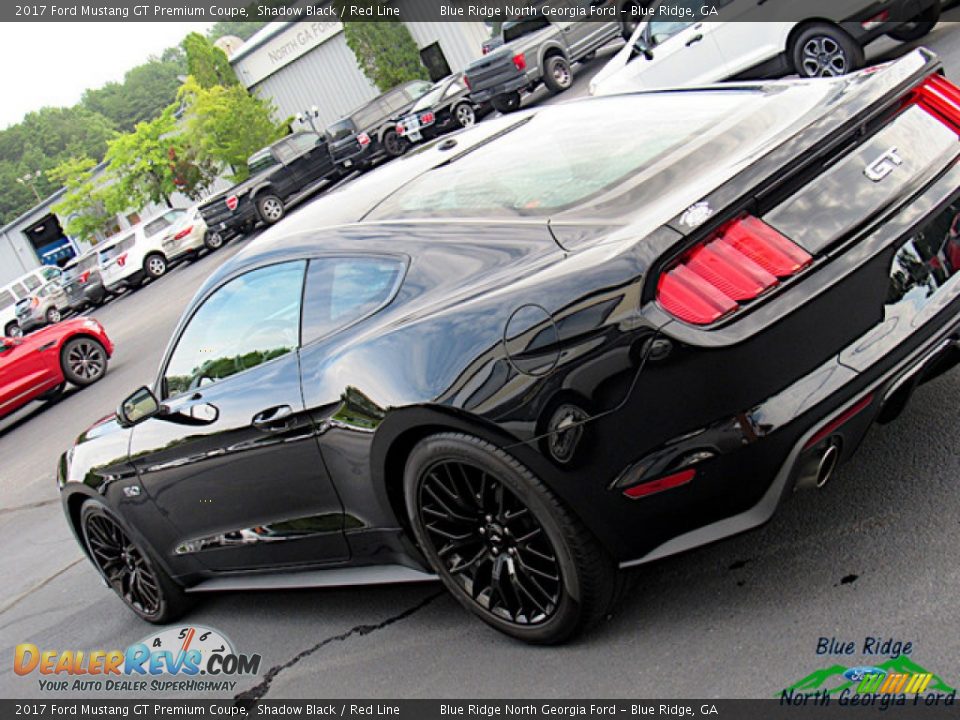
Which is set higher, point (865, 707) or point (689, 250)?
point (689, 250)

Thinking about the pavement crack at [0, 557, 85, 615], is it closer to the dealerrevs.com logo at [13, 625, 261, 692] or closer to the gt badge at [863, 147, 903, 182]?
the dealerrevs.com logo at [13, 625, 261, 692]

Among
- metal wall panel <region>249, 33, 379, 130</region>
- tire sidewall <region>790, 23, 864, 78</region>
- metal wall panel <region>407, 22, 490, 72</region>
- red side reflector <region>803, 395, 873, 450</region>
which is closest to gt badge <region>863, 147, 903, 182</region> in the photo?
red side reflector <region>803, 395, 873, 450</region>

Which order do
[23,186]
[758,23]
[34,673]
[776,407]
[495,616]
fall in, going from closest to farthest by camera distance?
[776,407] < [495,616] < [34,673] < [758,23] < [23,186]

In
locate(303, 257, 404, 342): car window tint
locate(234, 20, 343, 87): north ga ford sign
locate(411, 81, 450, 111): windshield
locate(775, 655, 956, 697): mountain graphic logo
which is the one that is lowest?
locate(775, 655, 956, 697): mountain graphic logo

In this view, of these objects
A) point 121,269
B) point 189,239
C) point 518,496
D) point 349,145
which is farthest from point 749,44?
point 121,269

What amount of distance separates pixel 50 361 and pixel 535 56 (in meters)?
13.9

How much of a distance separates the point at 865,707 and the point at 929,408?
1.81m

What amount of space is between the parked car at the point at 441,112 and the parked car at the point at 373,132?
1.71 feet

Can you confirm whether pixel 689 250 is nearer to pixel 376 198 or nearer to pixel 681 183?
pixel 681 183

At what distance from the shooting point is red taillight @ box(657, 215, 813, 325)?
3096 millimetres

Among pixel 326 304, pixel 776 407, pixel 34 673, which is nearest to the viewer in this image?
pixel 776 407

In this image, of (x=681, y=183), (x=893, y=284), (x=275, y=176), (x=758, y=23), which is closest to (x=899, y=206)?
(x=893, y=284)

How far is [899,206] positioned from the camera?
3373 millimetres

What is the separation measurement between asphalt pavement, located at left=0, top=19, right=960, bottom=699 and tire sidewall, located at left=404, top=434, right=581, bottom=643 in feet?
0.38
